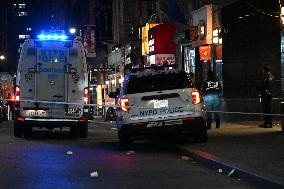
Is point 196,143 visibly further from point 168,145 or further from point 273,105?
point 273,105

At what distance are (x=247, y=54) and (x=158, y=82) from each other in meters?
9.83

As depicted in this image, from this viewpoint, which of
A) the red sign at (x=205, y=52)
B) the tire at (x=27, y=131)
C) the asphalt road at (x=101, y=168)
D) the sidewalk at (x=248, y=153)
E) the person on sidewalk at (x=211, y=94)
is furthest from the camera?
the red sign at (x=205, y=52)

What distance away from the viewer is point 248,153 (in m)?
12.2

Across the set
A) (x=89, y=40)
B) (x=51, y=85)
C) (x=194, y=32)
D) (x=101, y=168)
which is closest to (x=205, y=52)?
(x=194, y=32)

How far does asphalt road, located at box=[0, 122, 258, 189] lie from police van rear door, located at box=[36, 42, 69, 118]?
91.1 inches

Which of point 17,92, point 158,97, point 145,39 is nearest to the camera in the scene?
point 158,97

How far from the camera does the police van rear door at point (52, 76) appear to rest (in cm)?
1847

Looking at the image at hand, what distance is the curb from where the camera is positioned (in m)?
8.90

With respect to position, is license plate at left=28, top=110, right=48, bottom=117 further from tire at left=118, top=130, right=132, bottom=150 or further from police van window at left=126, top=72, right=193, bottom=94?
police van window at left=126, top=72, right=193, bottom=94

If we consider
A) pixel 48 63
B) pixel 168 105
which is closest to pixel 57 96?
pixel 48 63

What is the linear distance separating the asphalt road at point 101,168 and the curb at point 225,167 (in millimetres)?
124

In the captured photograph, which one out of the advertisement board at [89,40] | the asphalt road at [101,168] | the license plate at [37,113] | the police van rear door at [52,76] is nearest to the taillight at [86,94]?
the police van rear door at [52,76]

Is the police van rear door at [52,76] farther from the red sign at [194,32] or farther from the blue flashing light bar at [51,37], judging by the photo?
the red sign at [194,32]

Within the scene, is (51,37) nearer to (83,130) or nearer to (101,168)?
(83,130)
